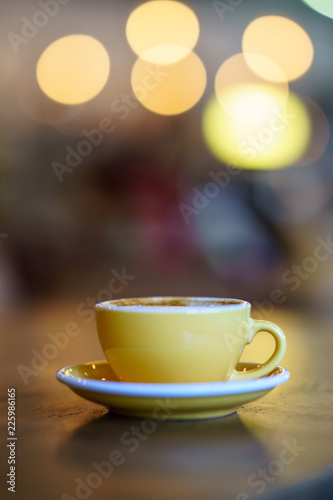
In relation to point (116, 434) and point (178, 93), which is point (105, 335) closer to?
point (116, 434)

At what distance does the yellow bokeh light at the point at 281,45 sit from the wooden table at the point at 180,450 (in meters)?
4.56

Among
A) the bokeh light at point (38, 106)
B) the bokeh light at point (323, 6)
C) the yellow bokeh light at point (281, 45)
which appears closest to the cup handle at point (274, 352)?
the bokeh light at point (323, 6)

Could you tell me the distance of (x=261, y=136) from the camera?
524 centimetres

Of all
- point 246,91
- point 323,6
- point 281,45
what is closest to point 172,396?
point 323,6

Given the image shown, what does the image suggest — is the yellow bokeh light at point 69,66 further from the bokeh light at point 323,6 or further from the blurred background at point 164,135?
the bokeh light at point 323,6

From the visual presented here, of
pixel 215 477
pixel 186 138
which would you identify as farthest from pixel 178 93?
pixel 215 477

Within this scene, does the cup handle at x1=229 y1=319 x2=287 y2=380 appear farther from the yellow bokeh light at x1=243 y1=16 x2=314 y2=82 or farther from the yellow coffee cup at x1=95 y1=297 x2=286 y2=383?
the yellow bokeh light at x1=243 y1=16 x2=314 y2=82

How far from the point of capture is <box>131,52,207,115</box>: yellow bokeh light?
511 centimetres

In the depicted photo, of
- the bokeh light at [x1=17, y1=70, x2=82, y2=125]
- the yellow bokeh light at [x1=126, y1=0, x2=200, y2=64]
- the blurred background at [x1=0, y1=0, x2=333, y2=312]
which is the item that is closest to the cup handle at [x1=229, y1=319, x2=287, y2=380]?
the blurred background at [x1=0, y1=0, x2=333, y2=312]

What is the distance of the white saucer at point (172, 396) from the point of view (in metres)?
0.43

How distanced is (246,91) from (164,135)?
0.77 m

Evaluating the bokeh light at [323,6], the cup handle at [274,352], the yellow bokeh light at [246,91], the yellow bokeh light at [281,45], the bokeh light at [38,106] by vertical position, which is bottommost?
the cup handle at [274,352]

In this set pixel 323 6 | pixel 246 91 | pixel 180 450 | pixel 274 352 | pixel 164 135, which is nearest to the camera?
pixel 180 450

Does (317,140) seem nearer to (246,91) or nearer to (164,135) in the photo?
(246,91)
